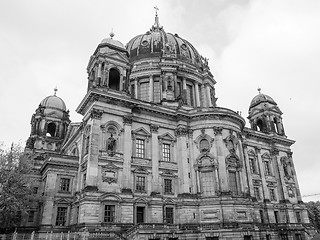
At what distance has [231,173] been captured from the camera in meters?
33.3

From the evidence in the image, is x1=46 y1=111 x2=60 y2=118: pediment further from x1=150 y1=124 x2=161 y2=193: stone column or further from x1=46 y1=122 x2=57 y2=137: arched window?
x1=150 y1=124 x2=161 y2=193: stone column

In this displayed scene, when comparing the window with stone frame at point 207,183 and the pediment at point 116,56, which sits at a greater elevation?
the pediment at point 116,56

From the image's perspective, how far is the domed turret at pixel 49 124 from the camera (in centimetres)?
4778

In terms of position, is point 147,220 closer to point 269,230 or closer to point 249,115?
point 269,230

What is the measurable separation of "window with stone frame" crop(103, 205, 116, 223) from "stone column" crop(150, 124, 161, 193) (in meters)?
5.19

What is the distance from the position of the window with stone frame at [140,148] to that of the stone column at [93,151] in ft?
16.8

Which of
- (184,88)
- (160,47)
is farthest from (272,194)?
(160,47)

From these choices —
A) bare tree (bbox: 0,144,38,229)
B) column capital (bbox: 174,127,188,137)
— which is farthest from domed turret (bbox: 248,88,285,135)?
bare tree (bbox: 0,144,38,229)

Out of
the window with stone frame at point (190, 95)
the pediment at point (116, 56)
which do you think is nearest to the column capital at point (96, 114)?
the pediment at point (116, 56)

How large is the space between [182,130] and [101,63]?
1271 cm

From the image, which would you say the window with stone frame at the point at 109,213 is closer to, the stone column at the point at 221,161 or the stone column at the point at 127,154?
the stone column at the point at 127,154

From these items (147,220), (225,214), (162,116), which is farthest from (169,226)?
(162,116)

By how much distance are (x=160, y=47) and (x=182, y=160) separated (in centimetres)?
2299

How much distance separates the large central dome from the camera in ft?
154
